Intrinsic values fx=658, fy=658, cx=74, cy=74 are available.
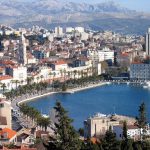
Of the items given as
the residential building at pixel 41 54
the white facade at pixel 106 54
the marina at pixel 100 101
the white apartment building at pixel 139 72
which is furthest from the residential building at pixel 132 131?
the white facade at pixel 106 54

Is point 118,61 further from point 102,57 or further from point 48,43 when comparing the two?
point 48,43

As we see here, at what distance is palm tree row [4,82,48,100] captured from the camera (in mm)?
16587

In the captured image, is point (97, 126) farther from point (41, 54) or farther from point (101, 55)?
point (101, 55)

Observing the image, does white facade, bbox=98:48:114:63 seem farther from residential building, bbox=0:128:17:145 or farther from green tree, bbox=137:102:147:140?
residential building, bbox=0:128:17:145

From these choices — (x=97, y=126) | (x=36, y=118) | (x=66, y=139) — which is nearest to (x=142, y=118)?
(x=97, y=126)

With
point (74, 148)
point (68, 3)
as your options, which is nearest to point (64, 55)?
point (74, 148)

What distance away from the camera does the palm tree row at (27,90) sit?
16.6m

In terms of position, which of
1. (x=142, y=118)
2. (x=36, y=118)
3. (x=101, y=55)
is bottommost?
(x=101, y=55)

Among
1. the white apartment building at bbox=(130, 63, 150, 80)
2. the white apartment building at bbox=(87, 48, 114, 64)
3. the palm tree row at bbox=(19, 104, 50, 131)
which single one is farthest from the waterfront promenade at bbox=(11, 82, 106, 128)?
the white apartment building at bbox=(87, 48, 114, 64)

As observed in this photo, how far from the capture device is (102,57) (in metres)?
25.0

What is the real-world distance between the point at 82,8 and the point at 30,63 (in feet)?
248

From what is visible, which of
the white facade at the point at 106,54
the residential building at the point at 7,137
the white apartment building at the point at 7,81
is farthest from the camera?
the white facade at the point at 106,54

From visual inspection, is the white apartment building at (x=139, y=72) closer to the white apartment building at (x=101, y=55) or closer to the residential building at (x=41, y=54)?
the white apartment building at (x=101, y=55)

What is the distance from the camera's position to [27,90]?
57.8 ft
